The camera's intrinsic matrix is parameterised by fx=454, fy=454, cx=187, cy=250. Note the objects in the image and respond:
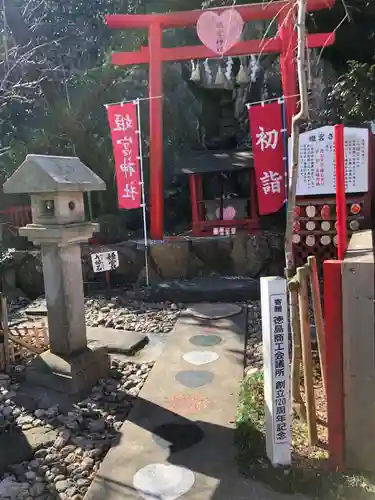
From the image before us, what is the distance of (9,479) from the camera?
364 centimetres

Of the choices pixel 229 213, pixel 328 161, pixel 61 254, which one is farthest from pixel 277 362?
pixel 229 213

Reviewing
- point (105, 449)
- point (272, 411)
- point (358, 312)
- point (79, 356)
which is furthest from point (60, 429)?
point (358, 312)

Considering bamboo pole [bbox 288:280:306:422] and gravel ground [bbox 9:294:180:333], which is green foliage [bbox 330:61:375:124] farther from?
bamboo pole [bbox 288:280:306:422]

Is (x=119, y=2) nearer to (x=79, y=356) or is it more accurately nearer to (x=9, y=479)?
(x=79, y=356)

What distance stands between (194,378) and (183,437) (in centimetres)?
127

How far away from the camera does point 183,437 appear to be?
408 cm

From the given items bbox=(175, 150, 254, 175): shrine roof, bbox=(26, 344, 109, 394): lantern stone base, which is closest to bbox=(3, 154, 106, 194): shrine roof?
bbox=(26, 344, 109, 394): lantern stone base

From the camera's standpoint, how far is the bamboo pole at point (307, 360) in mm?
3582

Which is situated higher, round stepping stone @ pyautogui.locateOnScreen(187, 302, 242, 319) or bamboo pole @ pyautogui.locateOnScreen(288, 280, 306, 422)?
bamboo pole @ pyautogui.locateOnScreen(288, 280, 306, 422)

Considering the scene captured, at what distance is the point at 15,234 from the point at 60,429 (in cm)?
925

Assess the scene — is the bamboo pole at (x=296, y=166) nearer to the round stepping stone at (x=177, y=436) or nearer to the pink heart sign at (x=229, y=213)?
the round stepping stone at (x=177, y=436)

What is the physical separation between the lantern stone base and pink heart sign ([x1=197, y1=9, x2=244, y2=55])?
7297 millimetres

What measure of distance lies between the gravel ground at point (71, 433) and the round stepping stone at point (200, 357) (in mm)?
531

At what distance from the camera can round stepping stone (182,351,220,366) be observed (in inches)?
230
